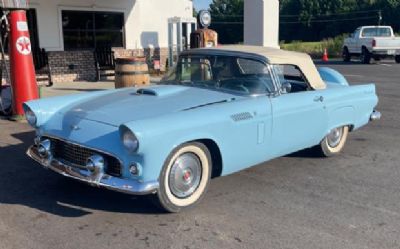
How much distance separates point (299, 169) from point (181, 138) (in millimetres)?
1999

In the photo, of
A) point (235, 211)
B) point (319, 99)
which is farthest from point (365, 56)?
point (235, 211)

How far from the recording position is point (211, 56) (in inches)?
203

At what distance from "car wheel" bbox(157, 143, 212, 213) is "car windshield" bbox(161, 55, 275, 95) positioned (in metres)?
1.01

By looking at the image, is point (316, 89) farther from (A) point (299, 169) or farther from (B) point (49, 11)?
(B) point (49, 11)

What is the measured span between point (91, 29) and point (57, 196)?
36.1ft

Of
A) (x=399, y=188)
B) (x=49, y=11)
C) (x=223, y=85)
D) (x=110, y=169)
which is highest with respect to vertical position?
(x=49, y=11)

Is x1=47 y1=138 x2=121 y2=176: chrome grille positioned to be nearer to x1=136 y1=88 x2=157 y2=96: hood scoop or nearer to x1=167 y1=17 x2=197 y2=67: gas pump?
x1=136 y1=88 x2=157 y2=96: hood scoop

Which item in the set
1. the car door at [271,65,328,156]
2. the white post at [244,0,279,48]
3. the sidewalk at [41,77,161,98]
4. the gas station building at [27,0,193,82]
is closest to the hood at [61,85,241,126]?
the car door at [271,65,328,156]

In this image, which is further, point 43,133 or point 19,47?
point 19,47

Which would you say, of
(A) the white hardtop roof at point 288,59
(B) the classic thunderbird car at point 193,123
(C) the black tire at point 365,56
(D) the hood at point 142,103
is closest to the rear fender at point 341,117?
(B) the classic thunderbird car at point 193,123

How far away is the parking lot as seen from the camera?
3512mm

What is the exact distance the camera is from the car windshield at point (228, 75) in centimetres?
486

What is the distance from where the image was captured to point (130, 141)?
363 centimetres

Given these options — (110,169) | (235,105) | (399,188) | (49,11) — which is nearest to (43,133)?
(110,169)
